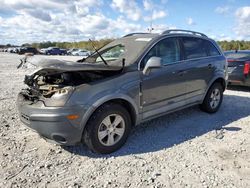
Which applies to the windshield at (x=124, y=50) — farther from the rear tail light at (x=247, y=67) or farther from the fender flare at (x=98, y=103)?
the rear tail light at (x=247, y=67)

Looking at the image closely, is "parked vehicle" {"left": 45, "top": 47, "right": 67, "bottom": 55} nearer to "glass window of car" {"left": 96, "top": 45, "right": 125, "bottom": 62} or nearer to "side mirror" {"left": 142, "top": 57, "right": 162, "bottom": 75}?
"glass window of car" {"left": 96, "top": 45, "right": 125, "bottom": 62}

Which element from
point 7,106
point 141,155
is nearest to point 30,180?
point 141,155

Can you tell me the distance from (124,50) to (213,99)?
2640 millimetres

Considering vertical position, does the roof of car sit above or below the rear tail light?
above

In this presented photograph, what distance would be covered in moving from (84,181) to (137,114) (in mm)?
1441

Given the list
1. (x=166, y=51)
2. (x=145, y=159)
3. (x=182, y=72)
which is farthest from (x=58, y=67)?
(x=182, y=72)

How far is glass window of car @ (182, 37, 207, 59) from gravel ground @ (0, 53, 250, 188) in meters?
1.43

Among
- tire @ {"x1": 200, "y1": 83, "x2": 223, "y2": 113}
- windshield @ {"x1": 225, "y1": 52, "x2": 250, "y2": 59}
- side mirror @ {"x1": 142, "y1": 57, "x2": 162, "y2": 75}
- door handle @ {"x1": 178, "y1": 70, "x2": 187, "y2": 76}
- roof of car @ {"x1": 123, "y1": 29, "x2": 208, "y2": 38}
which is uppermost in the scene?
roof of car @ {"x1": 123, "y1": 29, "x2": 208, "y2": 38}

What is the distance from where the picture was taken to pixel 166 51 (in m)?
4.60

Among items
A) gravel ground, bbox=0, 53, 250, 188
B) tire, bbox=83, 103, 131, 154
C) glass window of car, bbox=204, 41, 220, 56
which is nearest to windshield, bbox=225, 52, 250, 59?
glass window of car, bbox=204, 41, 220, 56

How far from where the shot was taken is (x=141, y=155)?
12.4 ft

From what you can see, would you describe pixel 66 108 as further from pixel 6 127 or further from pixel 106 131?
pixel 6 127

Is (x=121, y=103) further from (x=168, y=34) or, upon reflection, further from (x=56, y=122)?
(x=168, y=34)

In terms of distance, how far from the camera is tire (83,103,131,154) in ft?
11.7
